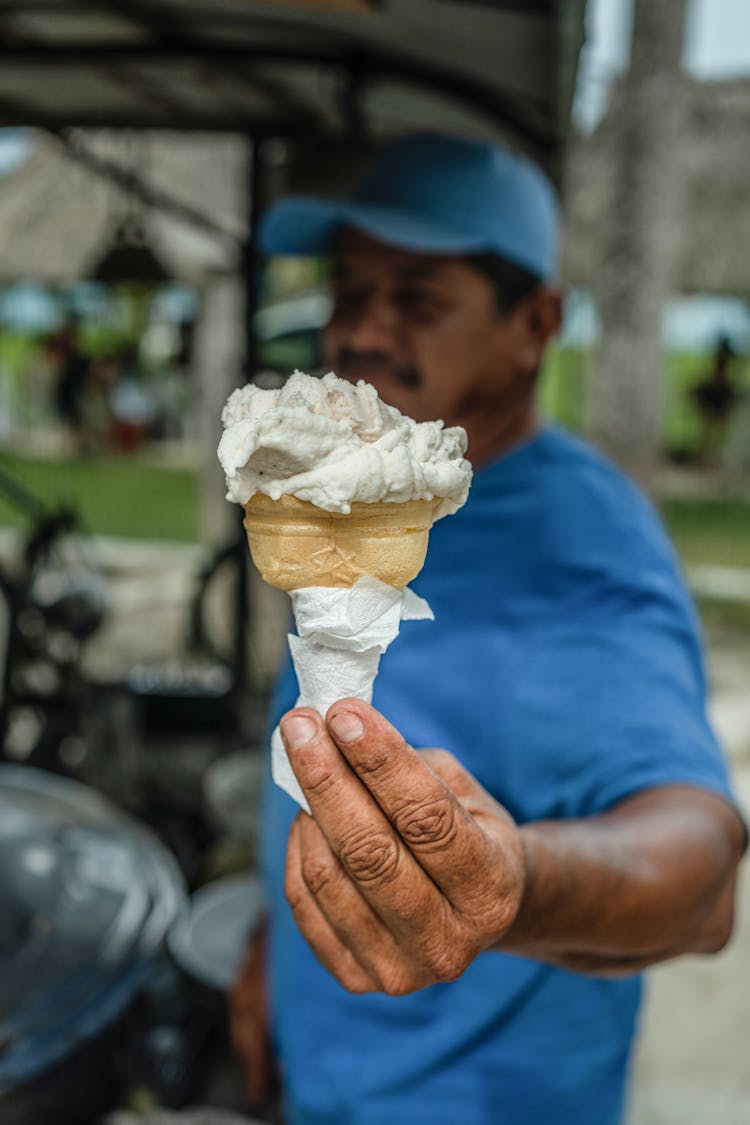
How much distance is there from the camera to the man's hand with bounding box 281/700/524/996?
0.74 meters

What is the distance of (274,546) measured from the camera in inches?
32.6

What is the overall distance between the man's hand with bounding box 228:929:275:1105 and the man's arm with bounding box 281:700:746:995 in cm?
127

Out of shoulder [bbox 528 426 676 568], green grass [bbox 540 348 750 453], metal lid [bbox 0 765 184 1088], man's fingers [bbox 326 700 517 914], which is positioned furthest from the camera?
green grass [bbox 540 348 750 453]

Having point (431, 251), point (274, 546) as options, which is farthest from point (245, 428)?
point (431, 251)

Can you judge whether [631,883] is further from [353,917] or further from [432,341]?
[432,341]

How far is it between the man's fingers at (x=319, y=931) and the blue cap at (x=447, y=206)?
1115 millimetres

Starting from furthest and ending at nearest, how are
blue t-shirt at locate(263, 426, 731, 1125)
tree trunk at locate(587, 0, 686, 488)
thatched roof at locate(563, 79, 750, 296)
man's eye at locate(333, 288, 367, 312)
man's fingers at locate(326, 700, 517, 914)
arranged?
thatched roof at locate(563, 79, 750, 296), tree trunk at locate(587, 0, 686, 488), man's eye at locate(333, 288, 367, 312), blue t-shirt at locate(263, 426, 731, 1125), man's fingers at locate(326, 700, 517, 914)

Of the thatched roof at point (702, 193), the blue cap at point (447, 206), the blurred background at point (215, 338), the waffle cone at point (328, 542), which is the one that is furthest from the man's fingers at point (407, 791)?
the thatched roof at point (702, 193)

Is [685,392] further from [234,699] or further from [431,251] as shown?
[431,251]

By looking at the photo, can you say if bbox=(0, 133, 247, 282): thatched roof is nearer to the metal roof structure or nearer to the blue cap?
the metal roof structure

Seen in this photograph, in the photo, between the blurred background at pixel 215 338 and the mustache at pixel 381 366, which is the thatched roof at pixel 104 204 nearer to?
the blurred background at pixel 215 338

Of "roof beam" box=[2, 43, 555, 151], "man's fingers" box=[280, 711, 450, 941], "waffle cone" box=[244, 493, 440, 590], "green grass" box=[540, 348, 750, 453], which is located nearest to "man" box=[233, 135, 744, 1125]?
"man's fingers" box=[280, 711, 450, 941]

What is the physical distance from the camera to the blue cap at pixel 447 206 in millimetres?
1643

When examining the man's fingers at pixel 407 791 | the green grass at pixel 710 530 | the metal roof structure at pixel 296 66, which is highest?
the metal roof structure at pixel 296 66
